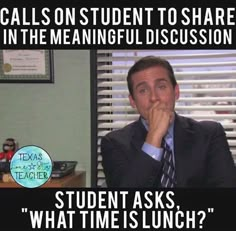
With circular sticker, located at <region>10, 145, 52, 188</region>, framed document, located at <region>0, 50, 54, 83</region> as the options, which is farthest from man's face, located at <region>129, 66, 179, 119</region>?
framed document, located at <region>0, 50, 54, 83</region>

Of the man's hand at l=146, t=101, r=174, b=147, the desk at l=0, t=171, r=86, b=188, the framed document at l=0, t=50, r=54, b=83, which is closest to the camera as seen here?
the man's hand at l=146, t=101, r=174, b=147

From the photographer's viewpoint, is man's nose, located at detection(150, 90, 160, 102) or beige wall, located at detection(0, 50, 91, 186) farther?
beige wall, located at detection(0, 50, 91, 186)

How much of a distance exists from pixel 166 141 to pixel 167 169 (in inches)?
3.7

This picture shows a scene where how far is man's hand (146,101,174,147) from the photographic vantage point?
118cm

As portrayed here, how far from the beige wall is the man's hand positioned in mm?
643

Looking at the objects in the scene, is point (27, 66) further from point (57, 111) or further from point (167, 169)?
point (167, 169)

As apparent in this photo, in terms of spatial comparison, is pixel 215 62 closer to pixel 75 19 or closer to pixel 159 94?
pixel 159 94

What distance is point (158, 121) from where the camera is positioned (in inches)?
48.2

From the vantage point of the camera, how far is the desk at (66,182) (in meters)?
1.57

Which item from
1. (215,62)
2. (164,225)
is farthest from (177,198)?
(215,62)

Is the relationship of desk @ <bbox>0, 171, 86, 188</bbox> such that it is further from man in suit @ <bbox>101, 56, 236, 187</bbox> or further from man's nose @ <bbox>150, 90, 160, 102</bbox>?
man's nose @ <bbox>150, 90, 160, 102</bbox>

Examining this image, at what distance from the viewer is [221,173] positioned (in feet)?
4.03

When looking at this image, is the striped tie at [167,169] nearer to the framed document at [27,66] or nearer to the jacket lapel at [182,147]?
the jacket lapel at [182,147]

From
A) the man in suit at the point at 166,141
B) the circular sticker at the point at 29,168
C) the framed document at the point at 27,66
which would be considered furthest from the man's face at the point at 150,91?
the framed document at the point at 27,66
